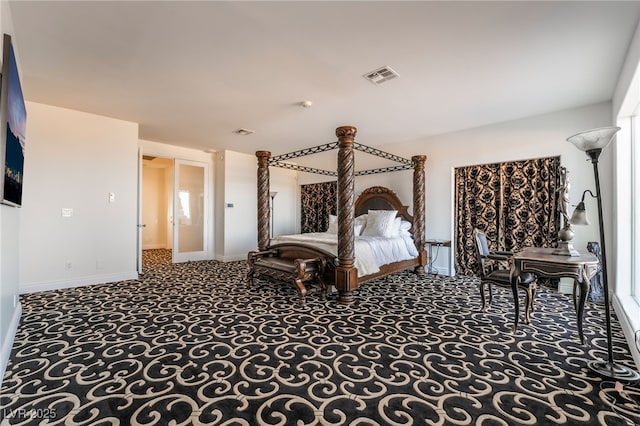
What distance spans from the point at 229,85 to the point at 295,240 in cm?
Result: 249

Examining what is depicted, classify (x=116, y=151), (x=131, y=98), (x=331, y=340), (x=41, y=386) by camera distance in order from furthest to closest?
(x=116, y=151) → (x=131, y=98) → (x=331, y=340) → (x=41, y=386)

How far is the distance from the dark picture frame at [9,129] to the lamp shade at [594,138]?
4.03 metres

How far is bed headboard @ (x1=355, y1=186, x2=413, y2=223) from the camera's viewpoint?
5.73 meters

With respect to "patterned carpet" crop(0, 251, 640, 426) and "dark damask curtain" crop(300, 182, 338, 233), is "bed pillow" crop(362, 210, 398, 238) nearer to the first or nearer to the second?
"patterned carpet" crop(0, 251, 640, 426)

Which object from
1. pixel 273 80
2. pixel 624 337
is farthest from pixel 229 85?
pixel 624 337

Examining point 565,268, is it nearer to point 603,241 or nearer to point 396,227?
point 603,241

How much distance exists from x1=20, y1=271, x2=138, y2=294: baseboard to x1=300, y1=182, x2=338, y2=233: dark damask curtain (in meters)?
4.20

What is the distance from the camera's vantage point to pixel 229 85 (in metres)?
3.37

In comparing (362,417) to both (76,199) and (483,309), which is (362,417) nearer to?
(483,309)

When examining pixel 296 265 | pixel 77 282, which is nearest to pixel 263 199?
pixel 296 265

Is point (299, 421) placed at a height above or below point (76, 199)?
below

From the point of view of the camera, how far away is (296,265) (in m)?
3.68

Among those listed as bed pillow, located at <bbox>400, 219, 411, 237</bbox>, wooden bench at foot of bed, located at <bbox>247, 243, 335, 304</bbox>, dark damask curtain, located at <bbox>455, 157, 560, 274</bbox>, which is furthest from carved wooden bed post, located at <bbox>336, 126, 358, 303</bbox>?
dark damask curtain, located at <bbox>455, 157, 560, 274</bbox>

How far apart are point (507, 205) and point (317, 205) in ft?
14.2
